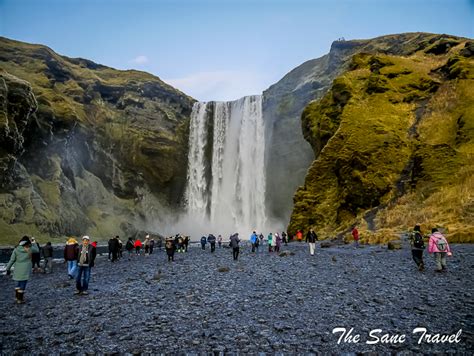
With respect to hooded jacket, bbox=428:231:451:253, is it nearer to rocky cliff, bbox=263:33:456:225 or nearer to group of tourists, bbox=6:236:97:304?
group of tourists, bbox=6:236:97:304

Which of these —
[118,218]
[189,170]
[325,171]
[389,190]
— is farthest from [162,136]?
[389,190]

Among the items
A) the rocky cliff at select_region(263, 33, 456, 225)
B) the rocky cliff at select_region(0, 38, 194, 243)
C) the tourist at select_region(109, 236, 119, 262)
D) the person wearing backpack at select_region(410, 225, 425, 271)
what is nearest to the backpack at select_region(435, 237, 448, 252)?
the person wearing backpack at select_region(410, 225, 425, 271)

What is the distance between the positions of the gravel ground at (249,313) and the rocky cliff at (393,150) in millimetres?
14342

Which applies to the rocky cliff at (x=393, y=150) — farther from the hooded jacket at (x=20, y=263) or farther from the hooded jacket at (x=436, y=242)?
the hooded jacket at (x=20, y=263)

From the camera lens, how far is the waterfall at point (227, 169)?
74.1 metres

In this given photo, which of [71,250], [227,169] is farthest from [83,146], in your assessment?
[71,250]

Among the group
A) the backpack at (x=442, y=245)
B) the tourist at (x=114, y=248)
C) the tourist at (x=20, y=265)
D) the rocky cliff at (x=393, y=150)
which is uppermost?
the rocky cliff at (x=393, y=150)

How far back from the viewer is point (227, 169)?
257 feet

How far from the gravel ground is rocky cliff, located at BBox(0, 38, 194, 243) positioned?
46.3m

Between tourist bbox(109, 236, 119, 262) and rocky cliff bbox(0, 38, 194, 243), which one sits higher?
rocky cliff bbox(0, 38, 194, 243)

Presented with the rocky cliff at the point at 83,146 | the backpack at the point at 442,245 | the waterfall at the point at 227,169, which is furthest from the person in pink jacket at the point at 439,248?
the waterfall at the point at 227,169

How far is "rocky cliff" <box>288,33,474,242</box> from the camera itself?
29719 mm

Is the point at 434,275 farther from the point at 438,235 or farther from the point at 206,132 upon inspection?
the point at 206,132

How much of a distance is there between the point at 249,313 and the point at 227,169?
6941 cm
